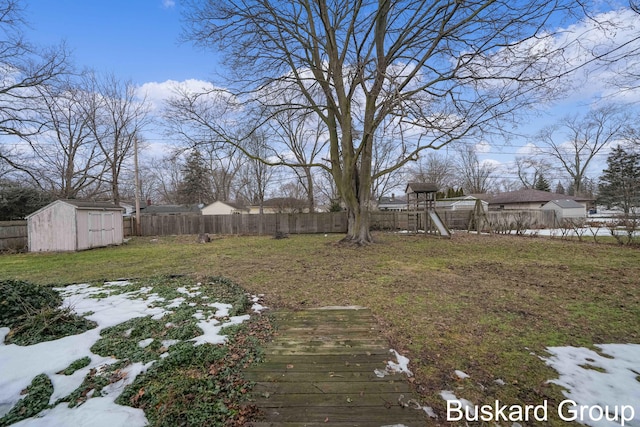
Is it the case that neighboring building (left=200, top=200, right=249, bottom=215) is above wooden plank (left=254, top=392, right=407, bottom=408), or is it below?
above

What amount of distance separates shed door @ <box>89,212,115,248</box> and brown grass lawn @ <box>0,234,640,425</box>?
295cm

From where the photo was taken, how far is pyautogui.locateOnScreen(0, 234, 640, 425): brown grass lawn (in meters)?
2.39

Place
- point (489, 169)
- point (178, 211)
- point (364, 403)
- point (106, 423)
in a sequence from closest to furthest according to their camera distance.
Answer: point (106, 423) < point (364, 403) < point (178, 211) < point (489, 169)

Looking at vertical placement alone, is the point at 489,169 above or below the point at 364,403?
above

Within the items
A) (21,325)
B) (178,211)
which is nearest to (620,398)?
(21,325)

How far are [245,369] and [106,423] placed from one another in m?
0.95

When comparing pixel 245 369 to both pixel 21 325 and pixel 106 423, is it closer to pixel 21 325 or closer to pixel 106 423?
pixel 106 423

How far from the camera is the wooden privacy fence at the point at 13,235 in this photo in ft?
35.7

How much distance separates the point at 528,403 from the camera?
198 cm

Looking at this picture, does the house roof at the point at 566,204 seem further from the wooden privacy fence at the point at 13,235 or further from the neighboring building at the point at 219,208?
the wooden privacy fence at the point at 13,235

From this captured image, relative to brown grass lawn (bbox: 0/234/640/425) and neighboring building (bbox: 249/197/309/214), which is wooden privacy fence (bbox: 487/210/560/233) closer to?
brown grass lawn (bbox: 0/234/640/425)

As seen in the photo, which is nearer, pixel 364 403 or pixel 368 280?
pixel 364 403

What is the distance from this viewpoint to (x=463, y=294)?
15.0ft

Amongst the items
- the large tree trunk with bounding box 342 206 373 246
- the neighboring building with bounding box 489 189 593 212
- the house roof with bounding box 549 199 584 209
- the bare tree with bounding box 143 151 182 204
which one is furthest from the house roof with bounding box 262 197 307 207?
the house roof with bounding box 549 199 584 209
